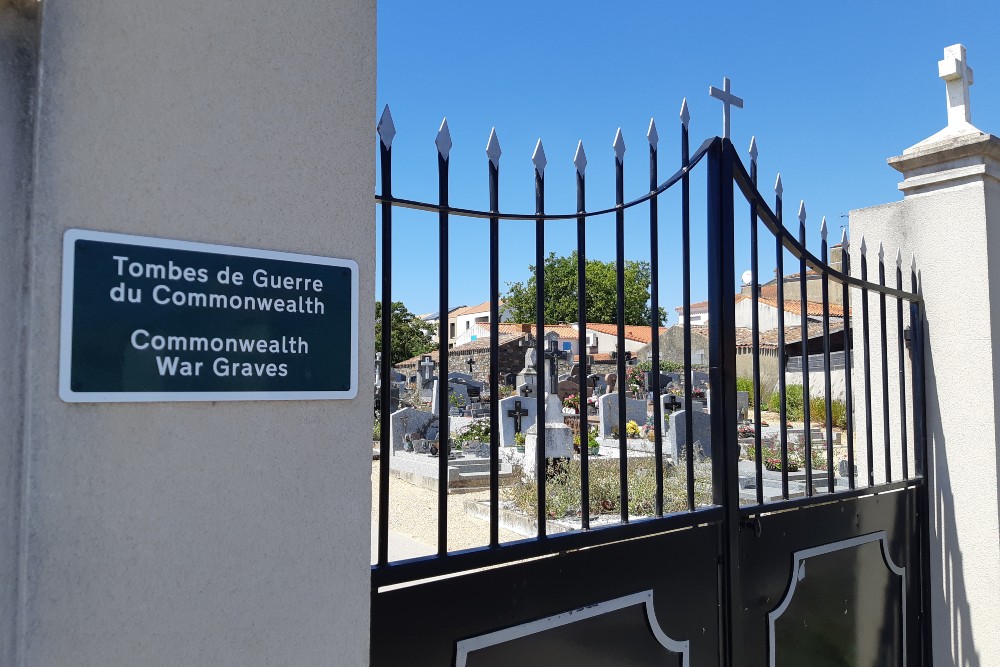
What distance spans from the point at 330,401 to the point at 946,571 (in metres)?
3.24

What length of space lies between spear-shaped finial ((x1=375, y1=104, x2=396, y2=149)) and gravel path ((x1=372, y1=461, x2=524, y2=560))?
438 cm

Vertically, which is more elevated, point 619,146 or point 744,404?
point 619,146

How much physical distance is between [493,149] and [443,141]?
0.54 ft

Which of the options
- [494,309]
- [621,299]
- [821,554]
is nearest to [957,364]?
[821,554]

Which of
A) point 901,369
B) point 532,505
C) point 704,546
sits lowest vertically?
point 532,505

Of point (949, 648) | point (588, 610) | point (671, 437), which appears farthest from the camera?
point (671, 437)

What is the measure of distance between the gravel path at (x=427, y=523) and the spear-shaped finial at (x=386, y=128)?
4.38m

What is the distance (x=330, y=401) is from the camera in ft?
4.48

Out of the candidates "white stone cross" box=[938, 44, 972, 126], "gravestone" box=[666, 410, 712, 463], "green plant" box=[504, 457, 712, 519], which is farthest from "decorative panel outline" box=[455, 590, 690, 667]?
"gravestone" box=[666, 410, 712, 463]

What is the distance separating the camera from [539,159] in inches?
78.2

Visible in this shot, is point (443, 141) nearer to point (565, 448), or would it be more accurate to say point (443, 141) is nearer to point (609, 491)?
point (609, 491)

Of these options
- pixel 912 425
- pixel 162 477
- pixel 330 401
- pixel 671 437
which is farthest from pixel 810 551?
pixel 671 437

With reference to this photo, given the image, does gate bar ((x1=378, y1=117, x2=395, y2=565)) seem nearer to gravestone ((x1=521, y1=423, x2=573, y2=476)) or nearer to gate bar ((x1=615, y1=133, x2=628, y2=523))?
gate bar ((x1=615, y1=133, x2=628, y2=523))

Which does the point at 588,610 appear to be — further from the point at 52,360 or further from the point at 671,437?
the point at 671,437
